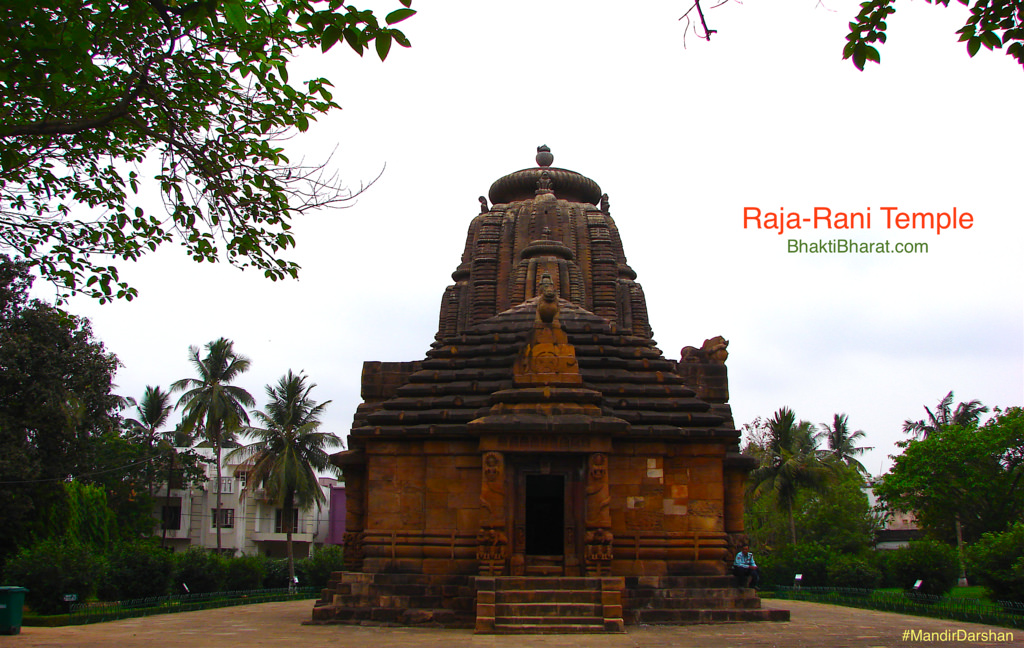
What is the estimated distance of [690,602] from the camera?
1384 centimetres

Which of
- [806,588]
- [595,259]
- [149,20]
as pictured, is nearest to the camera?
[149,20]

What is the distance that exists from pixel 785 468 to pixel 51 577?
27.4m

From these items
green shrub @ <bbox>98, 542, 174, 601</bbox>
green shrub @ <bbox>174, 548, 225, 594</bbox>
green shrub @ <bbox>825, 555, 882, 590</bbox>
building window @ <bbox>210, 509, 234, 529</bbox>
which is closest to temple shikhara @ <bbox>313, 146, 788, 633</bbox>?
green shrub @ <bbox>98, 542, 174, 601</bbox>

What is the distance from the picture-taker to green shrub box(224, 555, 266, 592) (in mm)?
25297

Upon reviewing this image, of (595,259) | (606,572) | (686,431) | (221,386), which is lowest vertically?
(606,572)

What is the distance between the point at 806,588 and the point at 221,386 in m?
27.3

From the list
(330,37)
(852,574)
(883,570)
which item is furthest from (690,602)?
(883,570)

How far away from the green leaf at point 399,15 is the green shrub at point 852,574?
77.3 feet

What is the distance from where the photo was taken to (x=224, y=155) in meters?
10.4

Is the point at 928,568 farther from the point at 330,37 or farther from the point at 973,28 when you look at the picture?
the point at 330,37

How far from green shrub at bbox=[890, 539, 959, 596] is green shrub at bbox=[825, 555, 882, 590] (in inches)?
173

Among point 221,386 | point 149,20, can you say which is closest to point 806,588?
point 149,20

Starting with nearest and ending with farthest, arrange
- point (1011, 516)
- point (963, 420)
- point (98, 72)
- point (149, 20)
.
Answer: point (98, 72) < point (149, 20) < point (1011, 516) < point (963, 420)

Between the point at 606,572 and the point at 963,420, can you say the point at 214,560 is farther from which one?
the point at 963,420
